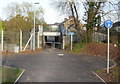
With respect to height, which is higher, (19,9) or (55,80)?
(19,9)

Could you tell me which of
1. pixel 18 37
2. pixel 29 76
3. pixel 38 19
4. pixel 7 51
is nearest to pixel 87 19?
pixel 18 37

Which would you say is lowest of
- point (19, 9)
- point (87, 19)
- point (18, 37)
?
point (18, 37)

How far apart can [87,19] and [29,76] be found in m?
16.0

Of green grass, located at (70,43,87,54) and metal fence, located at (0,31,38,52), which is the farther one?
green grass, located at (70,43,87,54)

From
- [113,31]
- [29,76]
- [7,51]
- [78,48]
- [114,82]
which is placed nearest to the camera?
[114,82]

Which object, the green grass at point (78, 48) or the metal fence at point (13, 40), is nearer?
the metal fence at point (13, 40)

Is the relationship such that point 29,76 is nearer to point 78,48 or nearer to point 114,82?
point 114,82

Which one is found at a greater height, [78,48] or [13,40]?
[13,40]

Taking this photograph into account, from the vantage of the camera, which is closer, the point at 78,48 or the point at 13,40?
the point at 13,40

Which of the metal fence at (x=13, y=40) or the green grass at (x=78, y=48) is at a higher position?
the metal fence at (x=13, y=40)

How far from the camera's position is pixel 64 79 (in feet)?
25.5

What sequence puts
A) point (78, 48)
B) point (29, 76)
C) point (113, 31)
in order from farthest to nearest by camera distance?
point (113, 31) → point (78, 48) → point (29, 76)

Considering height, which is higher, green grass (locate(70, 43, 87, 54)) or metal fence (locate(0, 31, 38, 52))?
metal fence (locate(0, 31, 38, 52))

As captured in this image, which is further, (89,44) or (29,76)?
(89,44)
